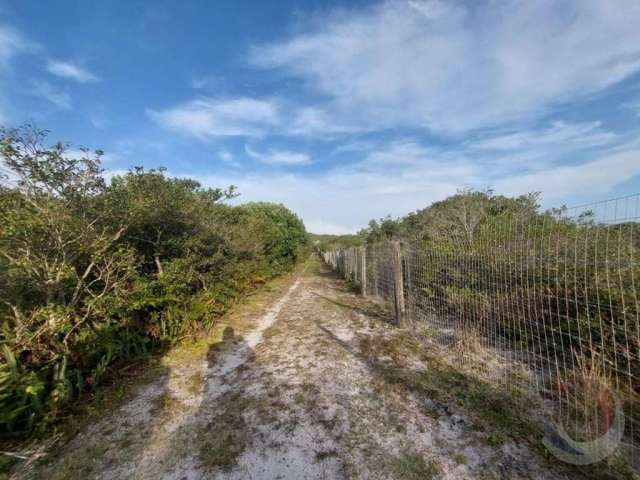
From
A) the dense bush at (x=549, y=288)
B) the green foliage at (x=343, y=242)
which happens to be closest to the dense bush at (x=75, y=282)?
the dense bush at (x=549, y=288)

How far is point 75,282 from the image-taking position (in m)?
3.24

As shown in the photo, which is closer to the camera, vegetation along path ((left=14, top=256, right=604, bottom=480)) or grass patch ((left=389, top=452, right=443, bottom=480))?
grass patch ((left=389, top=452, right=443, bottom=480))

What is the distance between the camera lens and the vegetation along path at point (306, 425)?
1.88 metres

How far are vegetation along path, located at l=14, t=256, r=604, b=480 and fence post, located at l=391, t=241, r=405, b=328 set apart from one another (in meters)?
0.85

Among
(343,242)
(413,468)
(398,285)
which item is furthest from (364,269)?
(343,242)

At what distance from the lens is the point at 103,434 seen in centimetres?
235

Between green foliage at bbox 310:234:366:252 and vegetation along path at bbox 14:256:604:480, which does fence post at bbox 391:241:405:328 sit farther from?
green foliage at bbox 310:234:366:252

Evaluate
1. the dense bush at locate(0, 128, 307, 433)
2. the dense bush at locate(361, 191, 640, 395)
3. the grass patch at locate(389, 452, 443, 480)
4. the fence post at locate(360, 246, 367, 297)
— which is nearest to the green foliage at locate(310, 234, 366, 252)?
the fence post at locate(360, 246, 367, 297)

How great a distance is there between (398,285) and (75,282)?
476 centimetres

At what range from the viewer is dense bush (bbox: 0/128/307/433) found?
98.7 inches

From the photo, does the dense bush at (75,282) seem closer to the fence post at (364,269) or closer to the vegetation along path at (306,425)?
the vegetation along path at (306,425)

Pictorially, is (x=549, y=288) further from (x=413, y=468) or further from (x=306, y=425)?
(x=306, y=425)

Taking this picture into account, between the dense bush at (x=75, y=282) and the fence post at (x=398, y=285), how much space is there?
359 cm

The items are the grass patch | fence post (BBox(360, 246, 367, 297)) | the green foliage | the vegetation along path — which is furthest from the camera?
the green foliage
